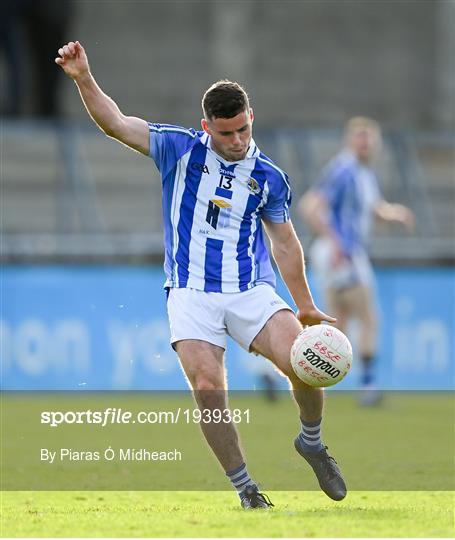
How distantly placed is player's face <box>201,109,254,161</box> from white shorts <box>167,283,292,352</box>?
724mm

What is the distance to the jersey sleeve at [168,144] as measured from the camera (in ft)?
23.7

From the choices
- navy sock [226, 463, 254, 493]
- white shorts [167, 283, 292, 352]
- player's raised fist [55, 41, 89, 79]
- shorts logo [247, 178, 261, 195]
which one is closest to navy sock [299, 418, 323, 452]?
navy sock [226, 463, 254, 493]

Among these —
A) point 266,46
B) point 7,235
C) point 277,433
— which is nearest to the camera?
point 277,433

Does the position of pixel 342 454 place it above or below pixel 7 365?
above

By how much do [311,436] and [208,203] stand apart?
52.1 inches

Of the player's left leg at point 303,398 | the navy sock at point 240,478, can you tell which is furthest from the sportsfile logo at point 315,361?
the navy sock at point 240,478

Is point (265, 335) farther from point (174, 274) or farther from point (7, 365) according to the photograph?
point (7, 365)

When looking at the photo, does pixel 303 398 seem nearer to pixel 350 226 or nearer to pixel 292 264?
pixel 292 264

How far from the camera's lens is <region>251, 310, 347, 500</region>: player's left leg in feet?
23.4

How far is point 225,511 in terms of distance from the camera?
7.05m

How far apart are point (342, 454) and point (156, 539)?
148 inches

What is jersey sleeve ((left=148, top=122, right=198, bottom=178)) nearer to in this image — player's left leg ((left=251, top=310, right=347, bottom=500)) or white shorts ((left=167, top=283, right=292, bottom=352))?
white shorts ((left=167, top=283, right=292, bottom=352))

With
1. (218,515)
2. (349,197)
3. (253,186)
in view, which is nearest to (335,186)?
(349,197)

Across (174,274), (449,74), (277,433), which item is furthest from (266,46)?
(174,274)
